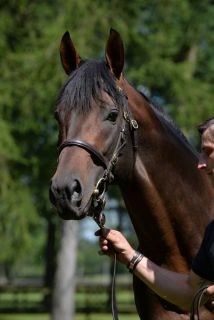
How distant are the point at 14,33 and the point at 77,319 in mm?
8516

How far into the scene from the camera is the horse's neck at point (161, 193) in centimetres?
409

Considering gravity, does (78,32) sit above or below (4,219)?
above

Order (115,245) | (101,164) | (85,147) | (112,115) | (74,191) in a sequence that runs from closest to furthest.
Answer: (115,245) → (74,191) → (85,147) → (101,164) → (112,115)

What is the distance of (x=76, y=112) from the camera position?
12.4 ft

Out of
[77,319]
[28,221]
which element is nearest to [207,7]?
[28,221]

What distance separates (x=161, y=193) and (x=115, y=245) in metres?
0.80

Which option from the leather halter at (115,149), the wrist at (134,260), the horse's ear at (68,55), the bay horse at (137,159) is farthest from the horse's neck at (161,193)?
the wrist at (134,260)

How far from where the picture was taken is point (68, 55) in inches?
167

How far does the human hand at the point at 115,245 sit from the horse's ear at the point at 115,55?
1.06m

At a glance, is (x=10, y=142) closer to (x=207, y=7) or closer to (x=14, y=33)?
(x=14, y=33)

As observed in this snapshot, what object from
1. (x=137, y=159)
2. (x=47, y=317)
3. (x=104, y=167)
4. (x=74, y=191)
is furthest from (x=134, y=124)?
(x=47, y=317)

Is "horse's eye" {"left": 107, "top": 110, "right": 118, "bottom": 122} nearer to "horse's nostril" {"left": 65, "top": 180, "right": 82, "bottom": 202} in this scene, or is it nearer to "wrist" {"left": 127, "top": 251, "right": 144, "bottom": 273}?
"horse's nostril" {"left": 65, "top": 180, "right": 82, "bottom": 202}

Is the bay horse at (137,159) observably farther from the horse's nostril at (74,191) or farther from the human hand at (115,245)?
the human hand at (115,245)

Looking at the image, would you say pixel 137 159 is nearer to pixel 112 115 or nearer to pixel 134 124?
pixel 134 124
